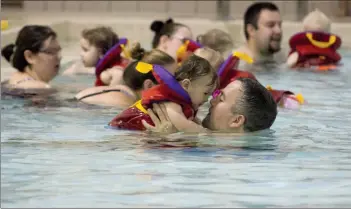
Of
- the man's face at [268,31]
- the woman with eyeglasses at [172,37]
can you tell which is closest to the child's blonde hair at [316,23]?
the man's face at [268,31]

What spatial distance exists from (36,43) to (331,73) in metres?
2.29

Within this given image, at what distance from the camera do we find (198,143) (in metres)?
3.22

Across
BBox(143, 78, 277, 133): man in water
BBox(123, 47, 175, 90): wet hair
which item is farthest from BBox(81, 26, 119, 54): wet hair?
BBox(143, 78, 277, 133): man in water

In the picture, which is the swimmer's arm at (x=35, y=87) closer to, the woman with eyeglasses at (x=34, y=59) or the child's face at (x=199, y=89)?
the woman with eyeglasses at (x=34, y=59)

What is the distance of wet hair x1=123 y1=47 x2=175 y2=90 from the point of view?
161 inches

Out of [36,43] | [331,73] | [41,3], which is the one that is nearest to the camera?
[36,43]

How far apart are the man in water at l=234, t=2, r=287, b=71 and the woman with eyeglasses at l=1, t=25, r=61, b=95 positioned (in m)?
2.20

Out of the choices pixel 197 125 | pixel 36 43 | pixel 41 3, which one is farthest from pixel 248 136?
pixel 41 3

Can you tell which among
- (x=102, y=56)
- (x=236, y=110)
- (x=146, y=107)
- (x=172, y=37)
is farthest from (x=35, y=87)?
(x=236, y=110)

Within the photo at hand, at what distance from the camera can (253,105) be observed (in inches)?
136

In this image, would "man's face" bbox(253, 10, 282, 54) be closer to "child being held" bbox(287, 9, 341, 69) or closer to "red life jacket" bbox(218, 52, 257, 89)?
"child being held" bbox(287, 9, 341, 69)

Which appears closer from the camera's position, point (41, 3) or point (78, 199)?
point (78, 199)

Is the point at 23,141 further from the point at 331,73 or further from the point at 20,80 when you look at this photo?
the point at 331,73

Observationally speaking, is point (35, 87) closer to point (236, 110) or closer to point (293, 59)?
point (236, 110)
